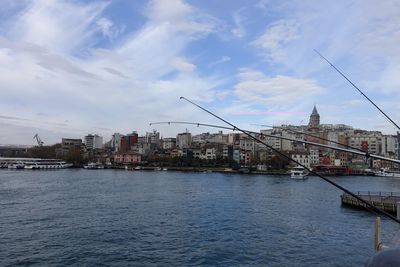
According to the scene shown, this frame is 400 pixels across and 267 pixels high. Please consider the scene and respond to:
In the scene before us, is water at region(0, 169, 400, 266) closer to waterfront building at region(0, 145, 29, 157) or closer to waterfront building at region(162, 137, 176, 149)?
waterfront building at region(162, 137, 176, 149)

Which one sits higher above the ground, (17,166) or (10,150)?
(10,150)

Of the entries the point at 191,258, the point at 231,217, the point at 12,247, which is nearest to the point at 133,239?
the point at 191,258

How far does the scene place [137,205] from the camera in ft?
94.8

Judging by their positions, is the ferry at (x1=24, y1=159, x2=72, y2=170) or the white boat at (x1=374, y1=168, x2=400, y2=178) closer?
the white boat at (x1=374, y1=168, x2=400, y2=178)

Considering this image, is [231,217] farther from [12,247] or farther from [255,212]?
[12,247]

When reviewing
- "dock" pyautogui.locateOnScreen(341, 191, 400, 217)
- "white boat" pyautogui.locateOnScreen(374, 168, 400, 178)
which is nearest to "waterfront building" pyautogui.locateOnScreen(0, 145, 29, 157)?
"white boat" pyautogui.locateOnScreen(374, 168, 400, 178)

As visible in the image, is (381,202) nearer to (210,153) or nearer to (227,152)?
(227,152)

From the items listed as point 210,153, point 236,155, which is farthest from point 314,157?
point 210,153

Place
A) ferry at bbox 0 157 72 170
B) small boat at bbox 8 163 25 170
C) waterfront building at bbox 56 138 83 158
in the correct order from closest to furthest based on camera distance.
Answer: ferry at bbox 0 157 72 170 < small boat at bbox 8 163 25 170 < waterfront building at bbox 56 138 83 158

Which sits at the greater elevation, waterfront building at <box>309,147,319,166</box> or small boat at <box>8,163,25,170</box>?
waterfront building at <box>309,147,319,166</box>

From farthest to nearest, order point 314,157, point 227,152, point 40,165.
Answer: point 227,152 → point 314,157 → point 40,165

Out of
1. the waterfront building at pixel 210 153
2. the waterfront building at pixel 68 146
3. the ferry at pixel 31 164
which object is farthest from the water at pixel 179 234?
the waterfront building at pixel 68 146

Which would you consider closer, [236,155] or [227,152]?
[236,155]

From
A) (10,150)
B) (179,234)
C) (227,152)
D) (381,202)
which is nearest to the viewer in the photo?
(179,234)
